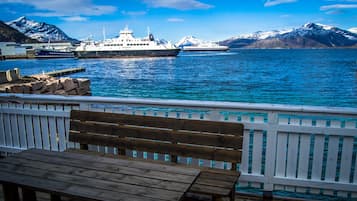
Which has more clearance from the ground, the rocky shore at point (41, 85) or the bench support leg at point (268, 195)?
the bench support leg at point (268, 195)

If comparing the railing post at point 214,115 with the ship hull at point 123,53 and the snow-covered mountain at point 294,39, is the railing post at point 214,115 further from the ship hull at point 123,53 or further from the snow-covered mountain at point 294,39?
the snow-covered mountain at point 294,39

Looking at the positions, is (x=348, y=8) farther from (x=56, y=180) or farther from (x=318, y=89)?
(x=56, y=180)

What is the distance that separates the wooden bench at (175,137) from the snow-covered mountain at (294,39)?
10310cm

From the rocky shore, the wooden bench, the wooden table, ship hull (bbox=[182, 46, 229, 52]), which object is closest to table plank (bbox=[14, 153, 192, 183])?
the wooden table

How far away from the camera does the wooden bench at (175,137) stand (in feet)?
6.57

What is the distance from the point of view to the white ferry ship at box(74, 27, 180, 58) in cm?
6894

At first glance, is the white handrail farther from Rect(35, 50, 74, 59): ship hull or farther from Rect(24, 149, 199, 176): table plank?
Rect(35, 50, 74, 59): ship hull

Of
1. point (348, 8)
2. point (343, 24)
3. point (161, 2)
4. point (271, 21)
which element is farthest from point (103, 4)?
point (343, 24)

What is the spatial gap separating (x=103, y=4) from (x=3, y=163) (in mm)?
61588

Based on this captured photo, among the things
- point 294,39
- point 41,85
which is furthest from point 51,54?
point 294,39

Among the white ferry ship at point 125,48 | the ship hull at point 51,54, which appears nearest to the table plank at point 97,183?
the white ferry ship at point 125,48

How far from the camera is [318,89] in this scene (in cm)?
2292

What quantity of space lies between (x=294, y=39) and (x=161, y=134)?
122m

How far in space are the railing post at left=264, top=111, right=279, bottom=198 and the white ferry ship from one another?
224 feet
